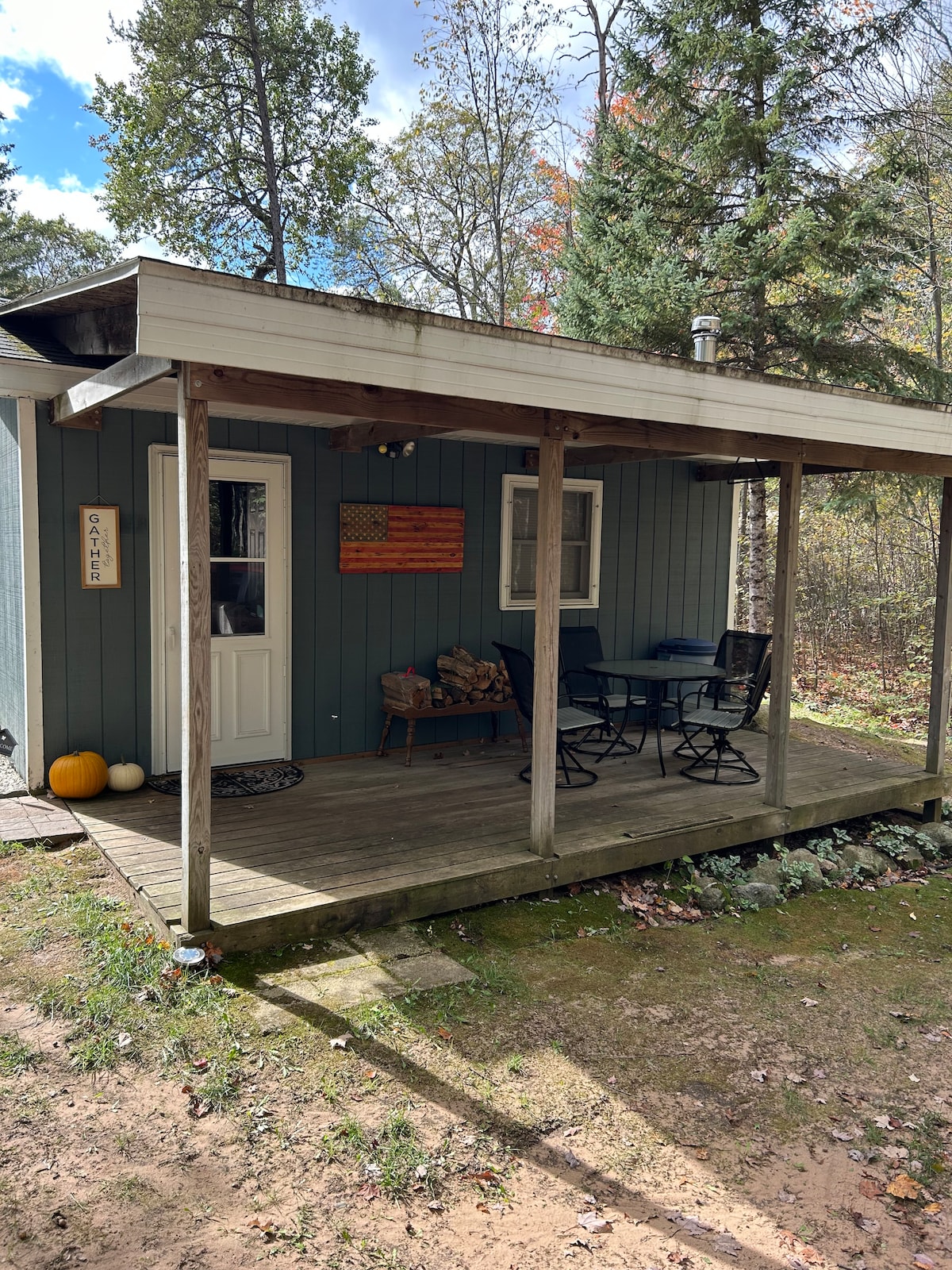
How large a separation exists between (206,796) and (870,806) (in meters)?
4.38

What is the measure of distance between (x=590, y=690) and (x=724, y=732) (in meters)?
1.20

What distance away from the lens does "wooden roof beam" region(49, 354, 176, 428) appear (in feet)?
10.6

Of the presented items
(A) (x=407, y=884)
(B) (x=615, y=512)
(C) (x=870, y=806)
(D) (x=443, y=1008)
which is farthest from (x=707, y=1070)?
(B) (x=615, y=512)

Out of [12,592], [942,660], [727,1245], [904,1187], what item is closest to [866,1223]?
[904,1187]

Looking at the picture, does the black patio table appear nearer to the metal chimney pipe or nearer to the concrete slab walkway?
the metal chimney pipe

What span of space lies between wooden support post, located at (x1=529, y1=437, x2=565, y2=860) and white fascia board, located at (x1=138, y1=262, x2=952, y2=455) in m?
0.34

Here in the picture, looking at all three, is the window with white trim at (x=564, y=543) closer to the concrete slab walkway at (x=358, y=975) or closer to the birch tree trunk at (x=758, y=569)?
the birch tree trunk at (x=758, y=569)

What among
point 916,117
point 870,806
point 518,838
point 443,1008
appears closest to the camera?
point 443,1008

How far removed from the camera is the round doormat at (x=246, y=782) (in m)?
5.22

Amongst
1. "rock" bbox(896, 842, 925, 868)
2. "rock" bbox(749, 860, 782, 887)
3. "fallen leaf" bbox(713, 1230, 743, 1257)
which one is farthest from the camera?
"rock" bbox(896, 842, 925, 868)

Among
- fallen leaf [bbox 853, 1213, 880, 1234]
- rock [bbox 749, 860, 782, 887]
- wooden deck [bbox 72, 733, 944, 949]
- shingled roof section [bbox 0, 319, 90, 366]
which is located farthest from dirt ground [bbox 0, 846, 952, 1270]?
shingled roof section [bbox 0, 319, 90, 366]

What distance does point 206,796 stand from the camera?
130 inches

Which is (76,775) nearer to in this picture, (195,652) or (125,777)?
(125,777)

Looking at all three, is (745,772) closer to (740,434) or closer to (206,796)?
(740,434)
